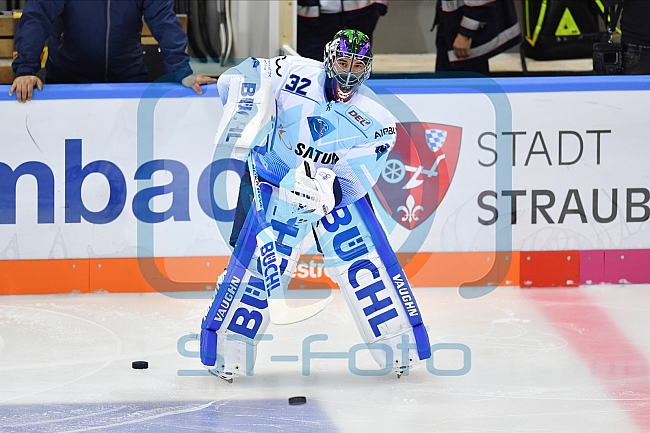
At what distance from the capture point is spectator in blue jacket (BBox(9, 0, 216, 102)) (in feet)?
15.0

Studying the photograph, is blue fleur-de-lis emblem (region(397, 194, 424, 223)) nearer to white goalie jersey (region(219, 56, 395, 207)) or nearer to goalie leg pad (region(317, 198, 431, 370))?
goalie leg pad (region(317, 198, 431, 370))

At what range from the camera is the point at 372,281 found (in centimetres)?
369

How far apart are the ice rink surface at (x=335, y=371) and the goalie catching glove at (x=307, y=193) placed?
2.03 ft

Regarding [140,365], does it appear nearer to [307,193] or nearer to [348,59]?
[307,193]

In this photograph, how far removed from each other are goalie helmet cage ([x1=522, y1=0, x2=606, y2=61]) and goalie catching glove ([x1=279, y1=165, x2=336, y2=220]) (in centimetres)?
360

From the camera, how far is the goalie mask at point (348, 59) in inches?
133

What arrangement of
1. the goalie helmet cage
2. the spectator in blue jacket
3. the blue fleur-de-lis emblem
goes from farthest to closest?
1. the goalie helmet cage
2. the blue fleur-de-lis emblem
3. the spectator in blue jacket

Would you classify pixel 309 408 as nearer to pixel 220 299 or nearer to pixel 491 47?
pixel 220 299

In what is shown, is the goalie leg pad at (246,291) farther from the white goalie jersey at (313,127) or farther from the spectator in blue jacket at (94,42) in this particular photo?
the spectator in blue jacket at (94,42)

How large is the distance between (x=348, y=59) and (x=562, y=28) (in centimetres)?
378

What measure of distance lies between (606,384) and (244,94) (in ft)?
5.18

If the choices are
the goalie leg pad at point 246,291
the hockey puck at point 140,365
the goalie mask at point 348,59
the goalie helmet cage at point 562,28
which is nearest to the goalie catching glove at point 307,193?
the goalie leg pad at point 246,291

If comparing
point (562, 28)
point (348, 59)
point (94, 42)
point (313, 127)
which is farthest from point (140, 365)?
point (562, 28)

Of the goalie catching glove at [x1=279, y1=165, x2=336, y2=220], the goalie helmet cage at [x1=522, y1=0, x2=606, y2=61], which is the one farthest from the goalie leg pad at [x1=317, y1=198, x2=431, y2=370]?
the goalie helmet cage at [x1=522, y1=0, x2=606, y2=61]
